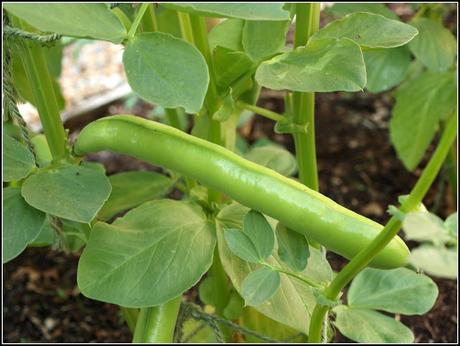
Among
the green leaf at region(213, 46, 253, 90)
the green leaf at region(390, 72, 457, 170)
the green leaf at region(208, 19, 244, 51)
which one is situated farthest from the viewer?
the green leaf at region(390, 72, 457, 170)

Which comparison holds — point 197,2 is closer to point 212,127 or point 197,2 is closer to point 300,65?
point 300,65

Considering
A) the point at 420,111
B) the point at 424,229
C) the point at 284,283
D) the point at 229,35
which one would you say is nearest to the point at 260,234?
the point at 284,283

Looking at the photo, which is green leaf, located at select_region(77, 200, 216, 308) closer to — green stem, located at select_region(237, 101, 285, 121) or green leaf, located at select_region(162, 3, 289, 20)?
green stem, located at select_region(237, 101, 285, 121)

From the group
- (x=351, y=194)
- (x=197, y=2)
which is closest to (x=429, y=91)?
(x=351, y=194)

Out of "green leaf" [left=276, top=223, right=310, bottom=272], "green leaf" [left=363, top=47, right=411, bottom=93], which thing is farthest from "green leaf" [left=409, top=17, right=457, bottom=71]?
"green leaf" [left=276, top=223, right=310, bottom=272]

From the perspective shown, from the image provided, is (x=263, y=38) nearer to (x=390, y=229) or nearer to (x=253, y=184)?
(x=253, y=184)

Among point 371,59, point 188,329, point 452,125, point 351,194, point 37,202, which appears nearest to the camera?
point 452,125
